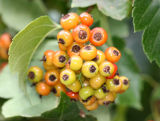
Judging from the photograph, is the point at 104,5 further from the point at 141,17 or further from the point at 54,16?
the point at 54,16

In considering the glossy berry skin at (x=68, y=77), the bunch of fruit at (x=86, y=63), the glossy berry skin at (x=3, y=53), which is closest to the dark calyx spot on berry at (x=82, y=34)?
the bunch of fruit at (x=86, y=63)

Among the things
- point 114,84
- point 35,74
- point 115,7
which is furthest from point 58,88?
point 115,7

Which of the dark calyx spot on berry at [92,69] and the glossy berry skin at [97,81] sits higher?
the dark calyx spot on berry at [92,69]

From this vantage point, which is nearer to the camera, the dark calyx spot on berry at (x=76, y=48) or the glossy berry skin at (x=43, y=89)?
the dark calyx spot on berry at (x=76, y=48)

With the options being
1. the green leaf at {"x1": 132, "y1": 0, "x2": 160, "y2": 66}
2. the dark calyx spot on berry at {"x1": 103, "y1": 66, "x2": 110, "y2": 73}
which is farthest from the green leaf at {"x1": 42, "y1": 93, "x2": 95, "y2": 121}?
the green leaf at {"x1": 132, "y1": 0, "x2": 160, "y2": 66}

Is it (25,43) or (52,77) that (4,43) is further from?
(52,77)

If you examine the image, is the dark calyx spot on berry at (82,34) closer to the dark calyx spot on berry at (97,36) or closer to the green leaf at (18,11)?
the dark calyx spot on berry at (97,36)
